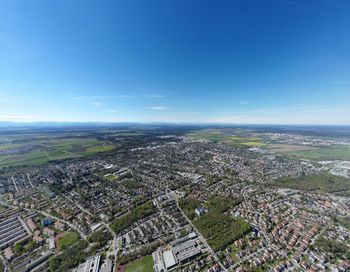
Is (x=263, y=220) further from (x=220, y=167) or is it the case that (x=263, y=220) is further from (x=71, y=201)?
(x=71, y=201)

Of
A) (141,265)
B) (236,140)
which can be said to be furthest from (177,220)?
(236,140)

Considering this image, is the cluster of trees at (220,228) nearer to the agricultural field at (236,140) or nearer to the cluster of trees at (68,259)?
the cluster of trees at (68,259)

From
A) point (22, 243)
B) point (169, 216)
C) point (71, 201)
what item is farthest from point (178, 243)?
point (71, 201)

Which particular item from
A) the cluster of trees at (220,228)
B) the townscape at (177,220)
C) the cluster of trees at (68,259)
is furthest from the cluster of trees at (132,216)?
the cluster of trees at (220,228)

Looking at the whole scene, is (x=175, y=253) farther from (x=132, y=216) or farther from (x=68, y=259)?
(x=68, y=259)

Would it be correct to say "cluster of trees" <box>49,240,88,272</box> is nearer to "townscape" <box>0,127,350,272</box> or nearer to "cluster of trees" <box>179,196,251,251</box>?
"townscape" <box>0,127,350,272</box>

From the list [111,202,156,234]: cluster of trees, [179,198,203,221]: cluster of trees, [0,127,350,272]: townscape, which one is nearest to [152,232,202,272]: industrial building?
[0,127,350,272]: townscape
